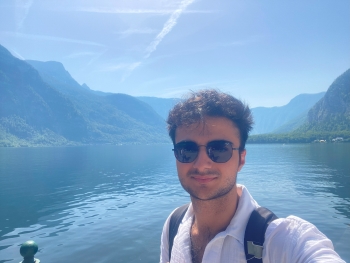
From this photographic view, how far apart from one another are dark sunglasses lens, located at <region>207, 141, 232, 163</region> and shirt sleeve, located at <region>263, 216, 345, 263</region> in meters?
0.80

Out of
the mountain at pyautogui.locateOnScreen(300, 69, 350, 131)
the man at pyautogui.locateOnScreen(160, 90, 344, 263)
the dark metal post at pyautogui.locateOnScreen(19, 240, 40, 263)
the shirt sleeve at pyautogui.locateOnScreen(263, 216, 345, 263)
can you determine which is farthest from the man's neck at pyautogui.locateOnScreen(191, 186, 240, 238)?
the mountain at pyautogui.locateOnScreen(300, 69, 350, 131)

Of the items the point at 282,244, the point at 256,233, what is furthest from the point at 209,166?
the point at 282,244

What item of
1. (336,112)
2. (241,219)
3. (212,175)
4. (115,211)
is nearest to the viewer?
(241,219)

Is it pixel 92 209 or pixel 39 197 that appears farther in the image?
pixel 39 197

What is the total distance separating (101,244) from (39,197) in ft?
54.0

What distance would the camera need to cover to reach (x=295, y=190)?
2725cm

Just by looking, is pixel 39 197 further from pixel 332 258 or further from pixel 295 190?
pixel 332 258

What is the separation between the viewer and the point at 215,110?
273 centimetres

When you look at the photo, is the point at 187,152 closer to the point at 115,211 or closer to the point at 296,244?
the point at 296,244

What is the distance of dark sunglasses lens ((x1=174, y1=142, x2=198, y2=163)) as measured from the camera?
2734mm

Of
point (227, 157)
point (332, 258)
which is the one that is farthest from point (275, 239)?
point (227, 157)

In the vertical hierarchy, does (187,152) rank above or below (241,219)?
above

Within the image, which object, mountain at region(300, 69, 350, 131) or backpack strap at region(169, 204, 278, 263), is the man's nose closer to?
backpack strap at region(169, 204, 278, 263)

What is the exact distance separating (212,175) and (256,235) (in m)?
0.67
